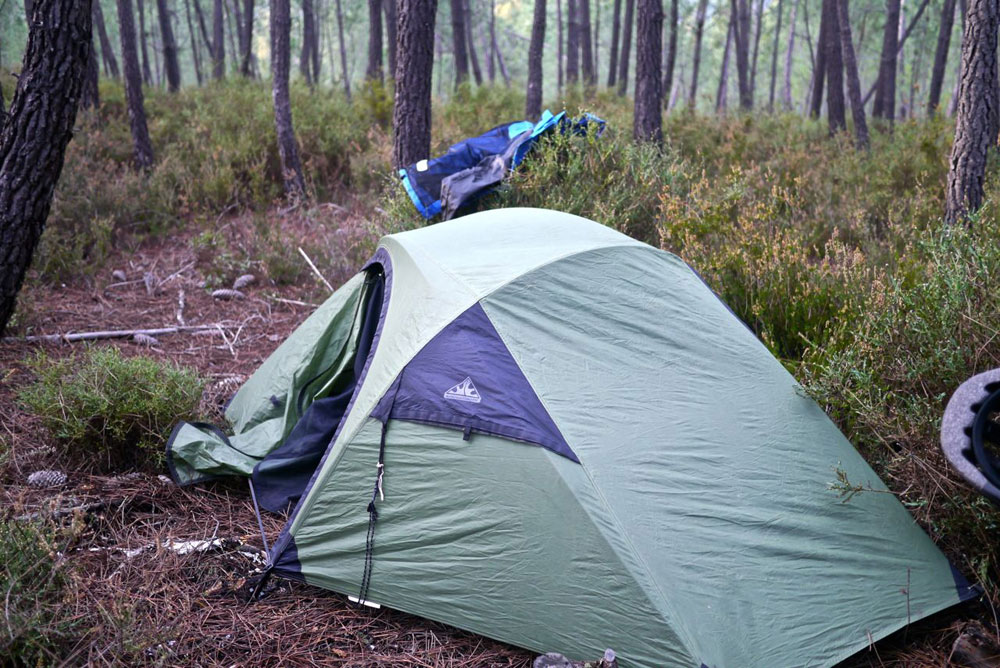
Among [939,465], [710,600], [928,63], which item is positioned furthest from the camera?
[928,63]

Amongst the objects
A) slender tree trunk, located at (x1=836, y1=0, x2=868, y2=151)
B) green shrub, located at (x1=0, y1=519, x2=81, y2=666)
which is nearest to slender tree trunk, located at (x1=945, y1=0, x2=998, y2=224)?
slender tree trunk, located at (x1=836, y1=0, x2=868, y2=151)

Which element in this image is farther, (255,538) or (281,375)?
(281,375)

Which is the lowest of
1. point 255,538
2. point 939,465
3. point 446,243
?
A: point 255,538

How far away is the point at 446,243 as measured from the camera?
3.77m

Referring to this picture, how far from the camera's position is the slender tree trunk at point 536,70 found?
12016 mm

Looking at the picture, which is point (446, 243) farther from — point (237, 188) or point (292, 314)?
point (237, 188)

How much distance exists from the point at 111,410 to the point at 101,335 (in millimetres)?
2157

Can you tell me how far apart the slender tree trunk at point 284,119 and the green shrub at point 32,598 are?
22.1ft

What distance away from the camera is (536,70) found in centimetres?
1214

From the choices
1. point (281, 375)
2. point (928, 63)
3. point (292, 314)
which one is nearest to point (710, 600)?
point (281, 375)

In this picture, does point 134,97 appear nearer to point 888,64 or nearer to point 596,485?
point 596,485

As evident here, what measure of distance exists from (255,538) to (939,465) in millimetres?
2977

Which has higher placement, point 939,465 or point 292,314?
point 939,465

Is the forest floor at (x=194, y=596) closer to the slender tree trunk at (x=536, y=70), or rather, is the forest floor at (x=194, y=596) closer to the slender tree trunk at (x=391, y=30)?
the slender tree trunk at (x=536, y=70)
